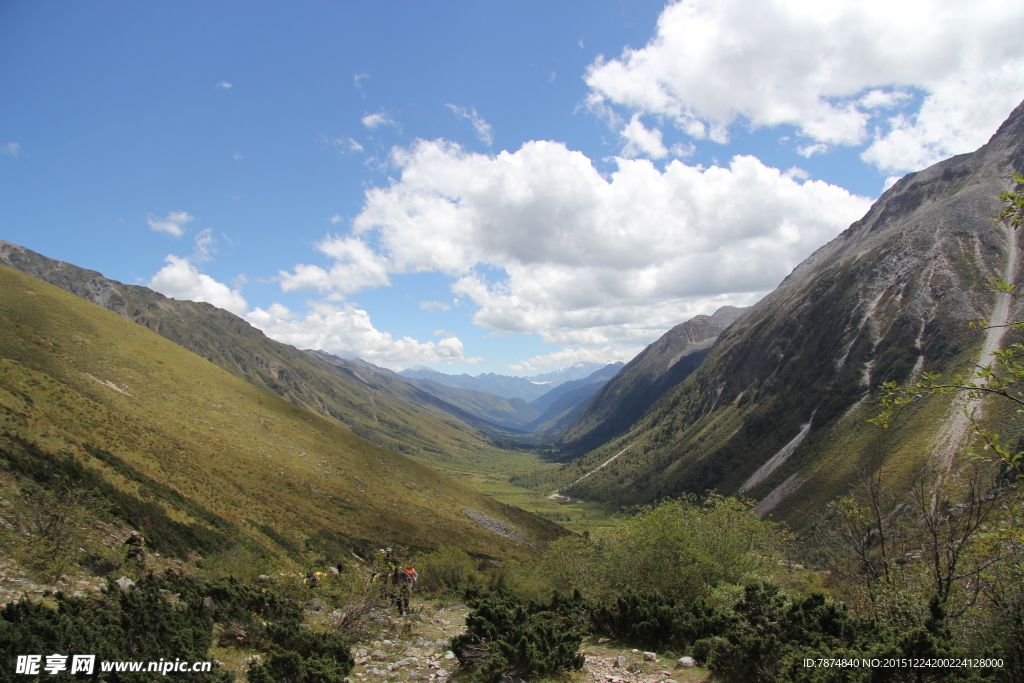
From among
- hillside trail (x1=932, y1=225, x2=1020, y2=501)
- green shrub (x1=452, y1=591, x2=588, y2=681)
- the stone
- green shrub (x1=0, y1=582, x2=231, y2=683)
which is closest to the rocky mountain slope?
hillside trail (x1=932, y1=225, x2=1020, y2=501)

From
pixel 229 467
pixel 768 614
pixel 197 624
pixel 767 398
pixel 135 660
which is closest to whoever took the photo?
pixel 135 660

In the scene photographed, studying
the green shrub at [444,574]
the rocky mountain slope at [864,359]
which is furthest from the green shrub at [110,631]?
the rocky mountain slope at [864,359]

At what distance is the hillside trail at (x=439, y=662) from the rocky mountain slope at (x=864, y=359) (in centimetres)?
9489

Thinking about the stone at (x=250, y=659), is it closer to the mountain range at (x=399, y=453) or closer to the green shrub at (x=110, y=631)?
the green shrub at (x=110, y=631)

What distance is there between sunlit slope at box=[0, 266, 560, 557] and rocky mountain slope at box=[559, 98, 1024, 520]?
80.6 meters

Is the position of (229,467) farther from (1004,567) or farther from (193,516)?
(1004,567)

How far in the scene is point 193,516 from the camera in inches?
1193

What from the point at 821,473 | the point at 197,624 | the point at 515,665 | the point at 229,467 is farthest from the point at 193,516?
the point at 821,473

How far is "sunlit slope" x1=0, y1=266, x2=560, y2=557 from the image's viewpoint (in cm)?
2986

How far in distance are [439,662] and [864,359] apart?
16699 centimetres

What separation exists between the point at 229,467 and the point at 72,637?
41.2 meters

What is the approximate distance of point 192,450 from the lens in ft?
143

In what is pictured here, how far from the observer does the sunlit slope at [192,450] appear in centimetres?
2986

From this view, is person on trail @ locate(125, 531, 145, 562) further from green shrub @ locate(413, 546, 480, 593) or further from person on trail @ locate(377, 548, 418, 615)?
green shrub @ locate(413, 546, 480, 593)
